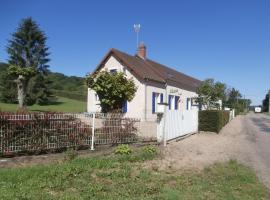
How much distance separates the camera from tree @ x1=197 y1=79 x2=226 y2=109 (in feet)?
105

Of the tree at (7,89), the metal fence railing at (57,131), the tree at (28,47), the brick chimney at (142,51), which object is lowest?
the metal fence railing at (57,131)

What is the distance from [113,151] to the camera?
36.0 ft

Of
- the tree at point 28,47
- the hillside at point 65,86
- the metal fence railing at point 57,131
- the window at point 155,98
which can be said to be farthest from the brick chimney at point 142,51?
the tree at point 28,47

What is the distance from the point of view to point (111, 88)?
15812 millimetres

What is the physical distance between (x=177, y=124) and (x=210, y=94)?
55.3 ft

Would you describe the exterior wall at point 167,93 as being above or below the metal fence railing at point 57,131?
above

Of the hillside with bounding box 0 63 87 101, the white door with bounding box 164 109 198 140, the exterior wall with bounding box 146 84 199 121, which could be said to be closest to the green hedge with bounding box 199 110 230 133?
the white door with bounding box 164 109 198 140

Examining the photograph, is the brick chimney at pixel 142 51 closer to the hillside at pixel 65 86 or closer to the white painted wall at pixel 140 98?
the white painted wall at pixel 140 98

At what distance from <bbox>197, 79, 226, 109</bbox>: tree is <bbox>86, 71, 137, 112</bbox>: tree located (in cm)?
1717

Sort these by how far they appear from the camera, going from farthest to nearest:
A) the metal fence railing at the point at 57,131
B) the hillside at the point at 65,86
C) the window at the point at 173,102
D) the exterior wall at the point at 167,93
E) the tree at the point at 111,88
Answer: the hillside at the point at 65,86, the window at the point at 173,102, the exterior wall at the point at 167,93, the tree at the point at 111,88, the metal fence railing at the point at 57,131

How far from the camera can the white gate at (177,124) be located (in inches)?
557

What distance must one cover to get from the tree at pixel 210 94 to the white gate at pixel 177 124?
12132mm

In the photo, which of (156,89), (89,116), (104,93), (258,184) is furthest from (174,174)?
(156,89)

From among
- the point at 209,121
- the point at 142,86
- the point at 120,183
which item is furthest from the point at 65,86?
the point at 120,183
